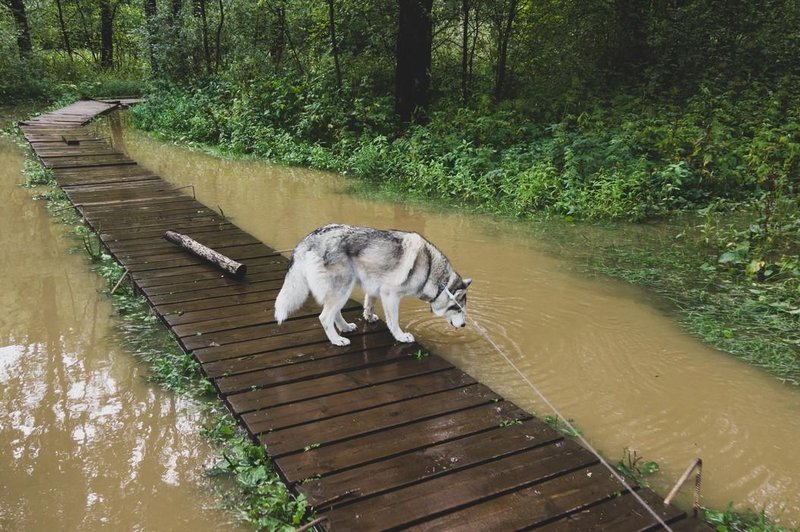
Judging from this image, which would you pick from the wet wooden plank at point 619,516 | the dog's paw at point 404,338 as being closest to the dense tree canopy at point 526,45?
the dog's paw at point 404,338

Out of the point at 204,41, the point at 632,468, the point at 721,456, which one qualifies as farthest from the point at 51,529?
the point at 204,41

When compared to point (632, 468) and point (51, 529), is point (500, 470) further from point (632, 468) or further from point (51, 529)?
point (51, 529)

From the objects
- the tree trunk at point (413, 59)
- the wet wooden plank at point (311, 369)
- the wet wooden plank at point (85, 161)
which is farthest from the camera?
the tree trunk at point (413, 59)

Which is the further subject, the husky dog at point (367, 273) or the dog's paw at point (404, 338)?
the dog's paw at point (404, 338)

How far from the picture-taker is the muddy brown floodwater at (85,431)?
3.26m

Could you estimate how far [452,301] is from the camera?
15.2 ft

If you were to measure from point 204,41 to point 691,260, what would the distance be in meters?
16.8

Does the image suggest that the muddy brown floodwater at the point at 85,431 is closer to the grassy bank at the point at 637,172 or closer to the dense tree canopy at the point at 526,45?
the grassy bank at the point at 637,172

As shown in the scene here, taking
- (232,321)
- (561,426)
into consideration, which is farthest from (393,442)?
(232,321)

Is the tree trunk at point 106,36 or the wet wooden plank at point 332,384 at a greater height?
the tree trunk at point 106,36

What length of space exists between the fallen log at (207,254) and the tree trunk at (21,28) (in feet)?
65.2

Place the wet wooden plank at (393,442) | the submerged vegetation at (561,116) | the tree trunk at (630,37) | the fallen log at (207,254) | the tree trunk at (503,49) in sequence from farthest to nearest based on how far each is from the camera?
the tree trunk at (630,37)
the tree trunk at (503,49)
the submerged vegetation at (561,116)
the fallen log at (207,254)
the wet wooden plank at (393,442)

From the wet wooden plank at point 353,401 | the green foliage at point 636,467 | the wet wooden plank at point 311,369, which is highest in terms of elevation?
the wet wooden plank at point 311,369

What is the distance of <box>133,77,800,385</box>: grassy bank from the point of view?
20.7 feet
